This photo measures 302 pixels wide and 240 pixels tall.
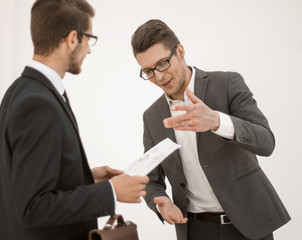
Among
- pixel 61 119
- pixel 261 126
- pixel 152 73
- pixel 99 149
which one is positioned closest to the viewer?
pixel 61 119

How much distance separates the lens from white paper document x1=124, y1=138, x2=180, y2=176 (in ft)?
3.76

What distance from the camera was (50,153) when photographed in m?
0.90

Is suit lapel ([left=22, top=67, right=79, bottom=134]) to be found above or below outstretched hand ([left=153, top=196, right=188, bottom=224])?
above

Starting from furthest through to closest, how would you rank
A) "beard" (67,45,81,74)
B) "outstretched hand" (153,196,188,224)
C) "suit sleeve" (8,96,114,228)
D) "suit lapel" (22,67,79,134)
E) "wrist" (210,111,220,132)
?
"outstretched hand" (153,196,188,224) < "wrist" (210,111,220,132) < "beard" (67,45,81,74) < "suit lapel" (22,67,79,134) < "suit sleeve" (8,96,114,228)

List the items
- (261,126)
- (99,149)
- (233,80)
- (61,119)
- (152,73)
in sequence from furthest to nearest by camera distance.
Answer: (99,149), (152,73), (233,80), (261,126), (61,119)

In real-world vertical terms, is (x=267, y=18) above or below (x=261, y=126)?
above

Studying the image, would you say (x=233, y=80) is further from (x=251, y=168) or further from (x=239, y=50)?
(x=239, y=50)

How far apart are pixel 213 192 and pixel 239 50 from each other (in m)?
2.02

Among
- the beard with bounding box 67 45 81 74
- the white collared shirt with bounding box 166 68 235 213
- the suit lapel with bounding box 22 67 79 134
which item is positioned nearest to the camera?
the suit lapel with bounding box 22 67 79 134

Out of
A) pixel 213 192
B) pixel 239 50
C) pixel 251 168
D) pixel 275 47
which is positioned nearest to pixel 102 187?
pixel 213 192

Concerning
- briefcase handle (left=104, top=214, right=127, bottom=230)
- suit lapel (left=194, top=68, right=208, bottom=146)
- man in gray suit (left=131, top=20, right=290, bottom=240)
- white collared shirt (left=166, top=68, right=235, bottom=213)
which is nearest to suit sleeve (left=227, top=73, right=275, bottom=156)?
man in gray suit (left=131, top=20, right=290, bottom=240)

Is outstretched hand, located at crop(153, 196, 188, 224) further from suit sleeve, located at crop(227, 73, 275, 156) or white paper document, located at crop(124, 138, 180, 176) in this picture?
suit sleeve, located at crop(227, 73, 275, 156)

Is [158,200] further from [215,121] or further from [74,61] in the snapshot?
[74,61]

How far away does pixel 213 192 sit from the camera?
159 centimetres
